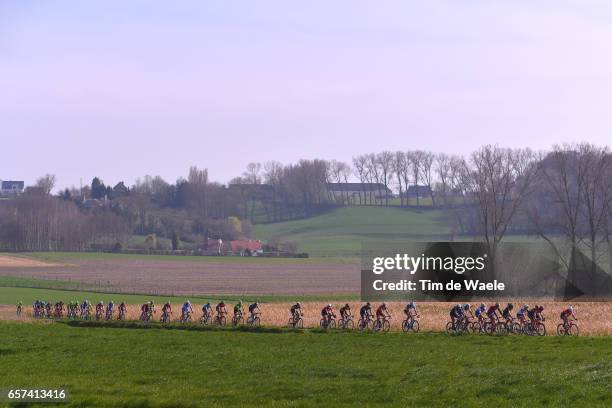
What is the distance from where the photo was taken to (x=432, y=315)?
48.9 m

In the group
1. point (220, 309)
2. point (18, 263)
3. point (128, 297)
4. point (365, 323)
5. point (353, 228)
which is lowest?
point (128, 297)

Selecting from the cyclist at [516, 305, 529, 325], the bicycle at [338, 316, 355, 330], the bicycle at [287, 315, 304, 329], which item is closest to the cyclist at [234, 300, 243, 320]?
the bicycle at [287, 315, 304, 329]

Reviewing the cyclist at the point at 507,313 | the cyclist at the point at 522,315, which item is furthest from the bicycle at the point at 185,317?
the cyclist at the point at 522,315

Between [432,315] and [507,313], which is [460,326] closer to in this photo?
[507,313]

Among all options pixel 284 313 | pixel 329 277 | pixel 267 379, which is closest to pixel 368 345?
pixel 267 379

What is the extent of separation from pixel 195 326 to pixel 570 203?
4548 cm

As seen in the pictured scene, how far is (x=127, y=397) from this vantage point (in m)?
19.0

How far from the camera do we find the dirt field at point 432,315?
4047 centimetres

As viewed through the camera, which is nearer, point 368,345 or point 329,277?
point 368,345

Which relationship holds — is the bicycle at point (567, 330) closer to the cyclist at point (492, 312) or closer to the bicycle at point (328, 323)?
the cyclist at point (492, 312)

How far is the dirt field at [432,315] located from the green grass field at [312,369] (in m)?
6.05

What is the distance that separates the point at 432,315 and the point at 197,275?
56569 millimetres

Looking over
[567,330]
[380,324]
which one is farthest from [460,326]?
[567,330]

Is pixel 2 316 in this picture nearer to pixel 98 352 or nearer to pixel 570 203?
pixel 98 352
